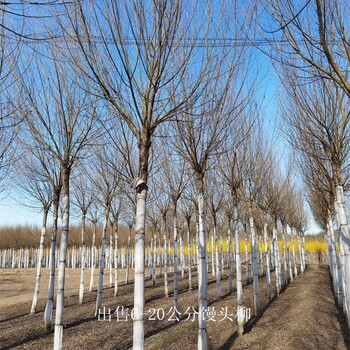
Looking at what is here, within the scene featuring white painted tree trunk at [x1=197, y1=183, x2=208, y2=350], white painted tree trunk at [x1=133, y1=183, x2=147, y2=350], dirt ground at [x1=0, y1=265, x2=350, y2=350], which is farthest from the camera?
dirt ground at [x1=0, y1=265, x2=350, y2=350]

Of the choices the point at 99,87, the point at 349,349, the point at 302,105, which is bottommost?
the point at 349,349

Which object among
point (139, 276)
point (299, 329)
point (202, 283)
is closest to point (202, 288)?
point (202, 283)

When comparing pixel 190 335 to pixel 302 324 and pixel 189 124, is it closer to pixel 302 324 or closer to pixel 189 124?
pixel 302 324

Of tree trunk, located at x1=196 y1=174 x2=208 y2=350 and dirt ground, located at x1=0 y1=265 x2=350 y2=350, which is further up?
tree trunk, located at x1=196 y1=174 x2=208 y2=350

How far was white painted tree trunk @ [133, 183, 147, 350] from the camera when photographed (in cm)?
328

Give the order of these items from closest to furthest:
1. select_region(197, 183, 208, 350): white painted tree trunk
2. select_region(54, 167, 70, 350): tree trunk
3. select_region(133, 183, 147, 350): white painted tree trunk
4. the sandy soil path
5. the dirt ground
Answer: select_region(133, 183, 147, 350): white painted tree trunk < select_region(197, 183, 208, 350): white painted tree trunk < select_region(54, 167, 70, 350): tree trunk < the sandy soil path < the dirt ground

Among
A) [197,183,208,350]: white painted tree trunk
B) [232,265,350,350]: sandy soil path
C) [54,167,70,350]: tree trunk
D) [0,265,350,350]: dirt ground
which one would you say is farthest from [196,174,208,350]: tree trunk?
[54,167,70,350]: tree trunk

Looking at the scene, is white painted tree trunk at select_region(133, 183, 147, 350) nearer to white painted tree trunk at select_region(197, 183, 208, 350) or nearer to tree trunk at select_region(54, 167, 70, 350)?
white painted tree trunk at select_region(197, 183, 208, 350)

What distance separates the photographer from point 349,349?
20.5 feet

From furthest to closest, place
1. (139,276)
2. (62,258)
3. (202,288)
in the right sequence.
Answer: (62,258) → (202,288) → (139,276)

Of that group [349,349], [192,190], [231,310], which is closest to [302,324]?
[349,349]

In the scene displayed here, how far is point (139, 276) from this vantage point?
3.42 m

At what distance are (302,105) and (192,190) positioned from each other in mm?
6556

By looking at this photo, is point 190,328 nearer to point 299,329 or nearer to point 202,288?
point 299,329
